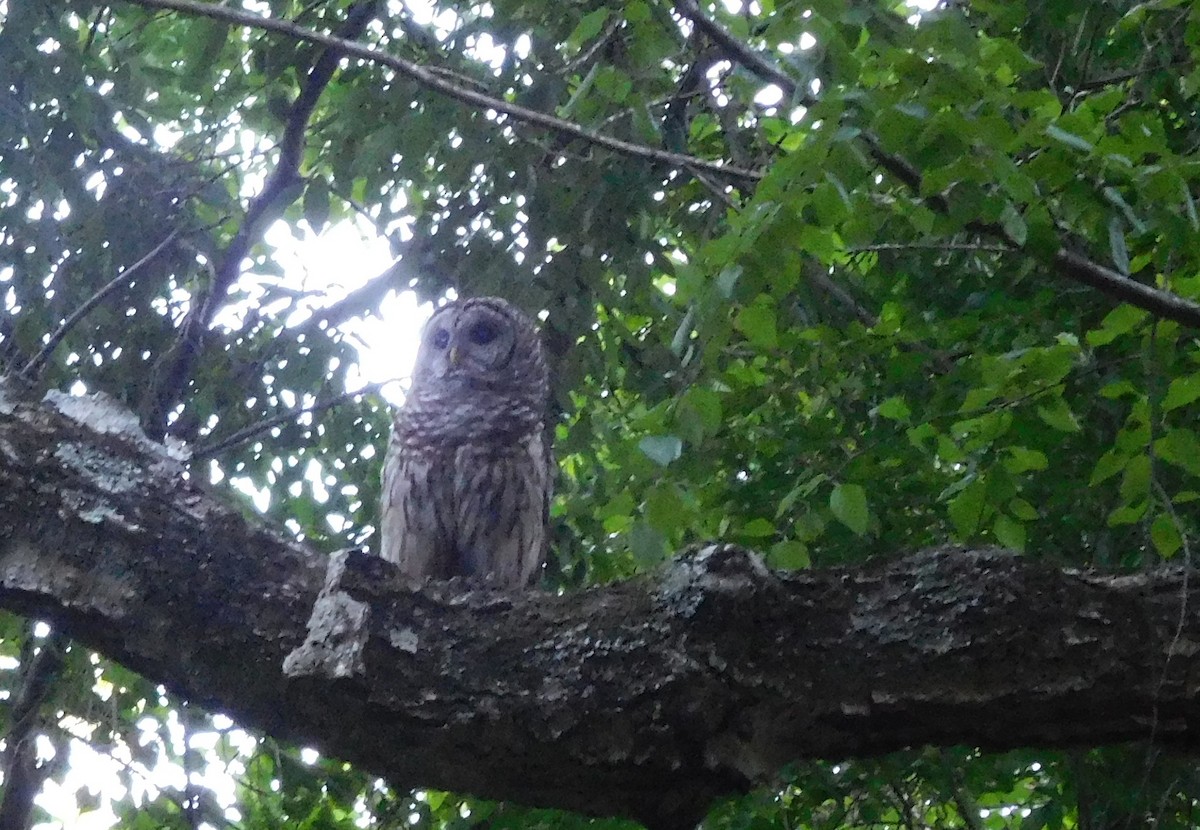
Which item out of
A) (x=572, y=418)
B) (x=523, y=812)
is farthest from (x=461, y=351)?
(x=523, y=812)

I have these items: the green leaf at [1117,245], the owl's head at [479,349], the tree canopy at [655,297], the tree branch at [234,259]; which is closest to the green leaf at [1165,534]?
the tree canopy at [655,297]

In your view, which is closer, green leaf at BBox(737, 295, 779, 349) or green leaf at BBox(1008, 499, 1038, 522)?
green leaf at BBox(737, 295, 779, 349)

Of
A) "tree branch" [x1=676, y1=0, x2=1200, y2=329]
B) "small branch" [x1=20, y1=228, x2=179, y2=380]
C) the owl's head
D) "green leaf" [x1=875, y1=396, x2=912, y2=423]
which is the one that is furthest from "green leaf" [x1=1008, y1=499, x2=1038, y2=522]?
"small branch" [x1=20, y1=228, x2=179, y2=380]

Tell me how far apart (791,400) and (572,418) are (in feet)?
2.47

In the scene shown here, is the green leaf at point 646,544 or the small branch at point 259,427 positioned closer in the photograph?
the green leaf at point 646,544

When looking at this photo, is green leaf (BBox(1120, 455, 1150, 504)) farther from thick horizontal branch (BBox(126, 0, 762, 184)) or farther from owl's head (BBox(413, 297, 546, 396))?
owl's head (BBox(413, 297, 546, 396))

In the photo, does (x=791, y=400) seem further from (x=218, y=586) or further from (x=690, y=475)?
(x=218, y=586)

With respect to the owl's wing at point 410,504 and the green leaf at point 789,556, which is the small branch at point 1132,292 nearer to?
the green leaf at point 789,556

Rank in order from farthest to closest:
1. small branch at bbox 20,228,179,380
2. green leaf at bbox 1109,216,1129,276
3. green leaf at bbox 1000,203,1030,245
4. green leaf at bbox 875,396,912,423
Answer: small branch at bbox 20,228,179,380 < green leaf at bbox 875,396,912,423 < green leaf at bbox 1109,216,1129,276 < green leaf at bbox 1000,203,1030,245

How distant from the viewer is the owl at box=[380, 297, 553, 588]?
338 centimetres

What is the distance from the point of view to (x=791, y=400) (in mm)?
2844

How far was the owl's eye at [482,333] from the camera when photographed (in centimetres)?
363

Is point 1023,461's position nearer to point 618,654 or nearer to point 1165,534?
point 1165,534

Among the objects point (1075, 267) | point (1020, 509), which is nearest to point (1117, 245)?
point (1075, 267)
